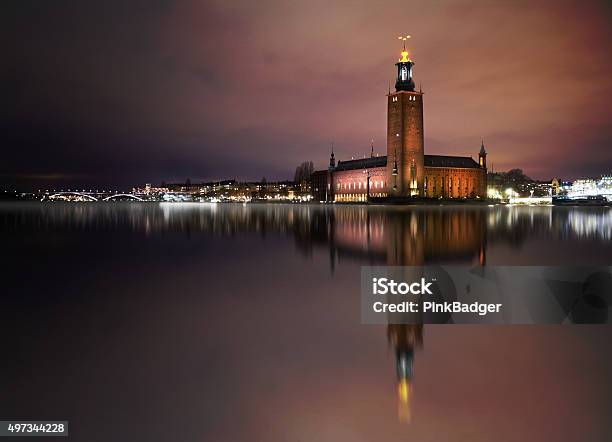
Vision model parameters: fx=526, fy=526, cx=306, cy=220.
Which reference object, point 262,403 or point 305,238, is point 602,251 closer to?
point 305,238

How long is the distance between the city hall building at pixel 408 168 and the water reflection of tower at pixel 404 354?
89.1 m

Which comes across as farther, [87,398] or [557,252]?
[557,252]

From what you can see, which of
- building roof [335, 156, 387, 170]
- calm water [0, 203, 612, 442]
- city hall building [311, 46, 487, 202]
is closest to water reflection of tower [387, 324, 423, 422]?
calm water [0, 203, 612, 442]

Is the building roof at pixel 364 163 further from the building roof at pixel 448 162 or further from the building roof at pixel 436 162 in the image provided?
the building roof at pixel 448 162

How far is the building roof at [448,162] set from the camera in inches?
4432

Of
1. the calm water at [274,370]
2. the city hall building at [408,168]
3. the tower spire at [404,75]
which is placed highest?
the tower spire at [404,75]

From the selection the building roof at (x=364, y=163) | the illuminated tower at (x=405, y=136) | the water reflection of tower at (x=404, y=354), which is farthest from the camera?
the building roof at (x=364, y=163)

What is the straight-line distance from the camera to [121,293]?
30.4 ft

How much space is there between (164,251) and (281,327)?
1061cm

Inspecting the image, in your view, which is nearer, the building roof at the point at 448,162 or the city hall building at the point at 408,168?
A: the city hall building at the point at 408,168

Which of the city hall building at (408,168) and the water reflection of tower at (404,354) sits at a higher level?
the city hall building at (408,168)

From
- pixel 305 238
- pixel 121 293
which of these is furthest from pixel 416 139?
pixel 121 293

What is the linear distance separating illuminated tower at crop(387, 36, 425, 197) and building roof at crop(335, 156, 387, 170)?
30.5ft

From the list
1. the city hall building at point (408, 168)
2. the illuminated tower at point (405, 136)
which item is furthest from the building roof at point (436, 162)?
the illuminated tower at point (405, 136)
